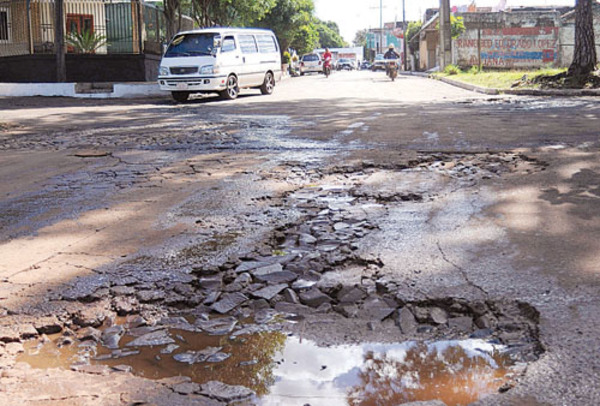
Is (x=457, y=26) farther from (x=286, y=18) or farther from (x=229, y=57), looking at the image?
(x=229, y=57)

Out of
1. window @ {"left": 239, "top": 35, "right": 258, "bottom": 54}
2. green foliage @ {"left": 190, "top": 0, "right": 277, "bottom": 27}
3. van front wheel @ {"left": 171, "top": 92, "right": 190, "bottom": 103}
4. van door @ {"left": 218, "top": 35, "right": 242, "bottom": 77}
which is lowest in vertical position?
van front wheel @ {"left": 171, "top": 92, "right": 190, "bottom": 103}

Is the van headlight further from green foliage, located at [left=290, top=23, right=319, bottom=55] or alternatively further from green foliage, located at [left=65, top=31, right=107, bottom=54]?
green foliage, located at [left=290, top=23, right=319, bottom=55]

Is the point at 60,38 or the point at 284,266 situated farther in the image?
the point at 60,38

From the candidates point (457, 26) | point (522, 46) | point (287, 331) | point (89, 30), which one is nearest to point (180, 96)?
point (89, 30)

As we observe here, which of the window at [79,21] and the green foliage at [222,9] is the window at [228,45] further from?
the window at [79,21]

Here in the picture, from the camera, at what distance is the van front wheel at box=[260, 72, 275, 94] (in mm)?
20000

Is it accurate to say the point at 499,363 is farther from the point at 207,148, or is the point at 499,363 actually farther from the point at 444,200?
the point at 207,148

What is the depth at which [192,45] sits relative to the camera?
17.7 metres

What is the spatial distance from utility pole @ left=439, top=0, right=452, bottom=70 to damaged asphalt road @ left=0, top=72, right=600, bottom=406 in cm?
2875

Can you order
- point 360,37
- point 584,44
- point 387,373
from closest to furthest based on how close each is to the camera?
1. point 387,373
2. point 584,44
3. point 360,37

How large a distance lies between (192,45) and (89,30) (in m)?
7.33

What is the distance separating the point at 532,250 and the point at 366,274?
98 centimetres

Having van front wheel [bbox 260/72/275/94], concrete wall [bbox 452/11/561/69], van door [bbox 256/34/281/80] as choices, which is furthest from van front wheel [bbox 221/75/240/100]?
concrete wall [bbox 452/11/561/69]

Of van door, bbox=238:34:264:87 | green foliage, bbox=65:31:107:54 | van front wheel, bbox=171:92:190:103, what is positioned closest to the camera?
van front wheel, bbox=171:92:190:103
